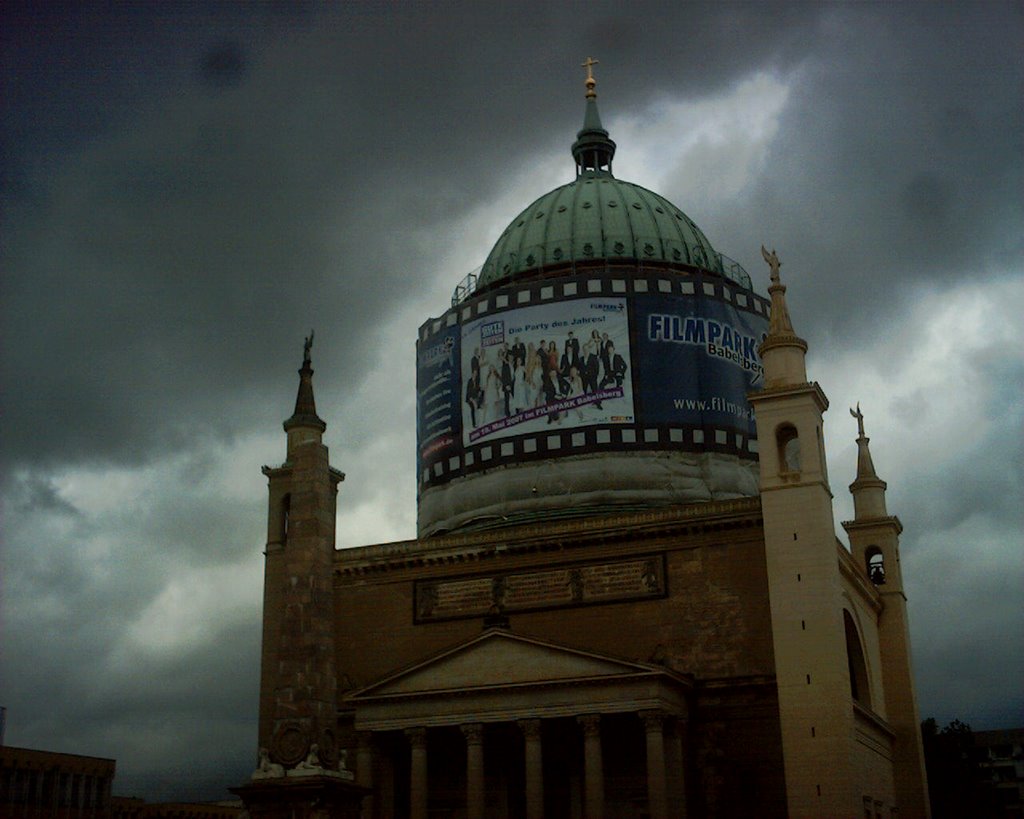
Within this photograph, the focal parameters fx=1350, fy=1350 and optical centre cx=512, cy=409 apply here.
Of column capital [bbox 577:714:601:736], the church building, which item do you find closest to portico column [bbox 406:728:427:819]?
the church building

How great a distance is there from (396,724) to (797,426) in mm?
16742

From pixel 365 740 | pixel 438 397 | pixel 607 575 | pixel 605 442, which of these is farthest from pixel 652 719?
pixel 438 397

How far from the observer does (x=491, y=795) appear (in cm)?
4625

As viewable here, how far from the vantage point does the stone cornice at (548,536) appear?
1834 inches


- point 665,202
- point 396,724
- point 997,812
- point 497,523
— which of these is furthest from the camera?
point 997,812

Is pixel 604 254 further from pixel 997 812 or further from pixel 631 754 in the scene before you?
pixel 997 812

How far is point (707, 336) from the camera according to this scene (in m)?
56.7

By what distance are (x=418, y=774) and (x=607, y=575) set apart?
9.58 m

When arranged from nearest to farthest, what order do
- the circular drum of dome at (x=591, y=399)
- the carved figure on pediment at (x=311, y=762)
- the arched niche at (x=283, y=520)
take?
the carved figure on pediment at (x=311, y=762), the arched niche at (x=283, y=520), the circular drum of dome at (x=591, y=399)

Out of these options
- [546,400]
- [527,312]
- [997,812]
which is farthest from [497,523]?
[997,812]

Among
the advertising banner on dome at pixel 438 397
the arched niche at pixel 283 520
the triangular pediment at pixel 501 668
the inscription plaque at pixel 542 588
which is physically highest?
the advertising banner on dome at pixel 438 397

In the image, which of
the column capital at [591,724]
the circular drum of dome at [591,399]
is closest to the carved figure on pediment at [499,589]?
the circular drum of dome at [591,399]

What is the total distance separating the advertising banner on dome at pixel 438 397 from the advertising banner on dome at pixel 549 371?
727 mm

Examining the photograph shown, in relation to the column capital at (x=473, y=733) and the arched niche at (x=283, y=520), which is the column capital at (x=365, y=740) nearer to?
the column capital at (x=473, y=733)
